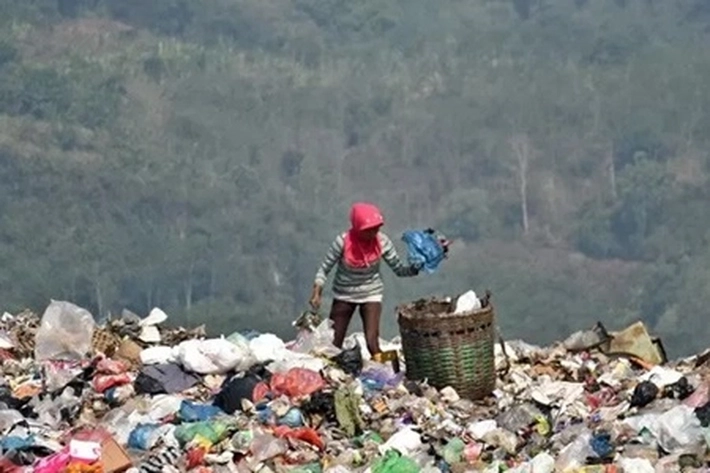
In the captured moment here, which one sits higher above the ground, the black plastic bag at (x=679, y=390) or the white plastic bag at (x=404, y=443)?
the black plastic bag at (x=679, y=390)

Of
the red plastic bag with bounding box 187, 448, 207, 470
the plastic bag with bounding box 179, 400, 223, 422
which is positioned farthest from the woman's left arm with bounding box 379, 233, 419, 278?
the red plastic bag with bounding box 187, 448, 207, 470

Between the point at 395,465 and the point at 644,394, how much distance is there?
1.87 metres

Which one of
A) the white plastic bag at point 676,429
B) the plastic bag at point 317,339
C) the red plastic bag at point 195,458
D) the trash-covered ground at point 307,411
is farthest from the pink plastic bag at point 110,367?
the white plastic bag at point 676,429

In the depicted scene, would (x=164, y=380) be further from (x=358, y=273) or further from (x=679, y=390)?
(x=679, y=390)

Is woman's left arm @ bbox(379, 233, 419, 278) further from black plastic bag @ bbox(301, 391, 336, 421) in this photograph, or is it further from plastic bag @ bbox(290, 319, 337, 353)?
black plastic bag @ bbox(301, 391, 336, 421)

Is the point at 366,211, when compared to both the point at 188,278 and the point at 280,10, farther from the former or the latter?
the point at 280,10

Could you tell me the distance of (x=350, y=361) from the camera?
906 cm

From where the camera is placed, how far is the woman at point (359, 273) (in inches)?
380

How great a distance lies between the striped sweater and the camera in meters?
9.67

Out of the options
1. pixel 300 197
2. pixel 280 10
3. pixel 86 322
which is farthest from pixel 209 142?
pixel 86 322

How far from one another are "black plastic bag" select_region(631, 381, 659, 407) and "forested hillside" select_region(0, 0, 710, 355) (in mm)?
48547

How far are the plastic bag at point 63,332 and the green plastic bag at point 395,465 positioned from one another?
3436mm

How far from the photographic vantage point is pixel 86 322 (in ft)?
33.2

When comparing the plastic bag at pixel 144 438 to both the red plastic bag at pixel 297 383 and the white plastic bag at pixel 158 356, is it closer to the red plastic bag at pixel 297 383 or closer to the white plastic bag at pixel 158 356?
the red plastic bag at pixel 297 383
